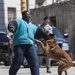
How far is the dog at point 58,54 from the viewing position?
11.3m

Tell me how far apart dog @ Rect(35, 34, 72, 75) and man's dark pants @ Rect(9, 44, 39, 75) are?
5.12ft

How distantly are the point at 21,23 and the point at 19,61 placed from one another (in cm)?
88

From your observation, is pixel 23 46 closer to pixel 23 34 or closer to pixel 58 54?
pixel 23 34

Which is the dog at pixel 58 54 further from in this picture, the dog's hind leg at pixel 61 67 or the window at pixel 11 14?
the window at pixel 11 14

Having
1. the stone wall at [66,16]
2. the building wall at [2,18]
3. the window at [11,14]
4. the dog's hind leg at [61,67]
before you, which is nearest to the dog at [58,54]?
the dog's hind leg at [61,67]

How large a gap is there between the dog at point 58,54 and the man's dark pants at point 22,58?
156 centimetres

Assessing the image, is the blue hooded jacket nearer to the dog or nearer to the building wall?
the dog

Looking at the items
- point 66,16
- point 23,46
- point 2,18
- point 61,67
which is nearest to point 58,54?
point 61,67

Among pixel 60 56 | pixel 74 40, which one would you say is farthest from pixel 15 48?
pixel 74 40

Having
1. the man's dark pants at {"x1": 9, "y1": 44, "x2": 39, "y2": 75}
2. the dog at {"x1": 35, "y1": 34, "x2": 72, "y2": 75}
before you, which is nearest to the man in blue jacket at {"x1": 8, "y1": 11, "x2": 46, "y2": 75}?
the man's dark pants at {"x1": 9, "y1": 44, "x2": 39, "y2": 75}

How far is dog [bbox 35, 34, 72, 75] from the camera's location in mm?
11266

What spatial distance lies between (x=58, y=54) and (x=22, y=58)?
2305mm

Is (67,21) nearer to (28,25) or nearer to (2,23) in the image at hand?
(2,23)

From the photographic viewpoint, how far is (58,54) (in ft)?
38.1
